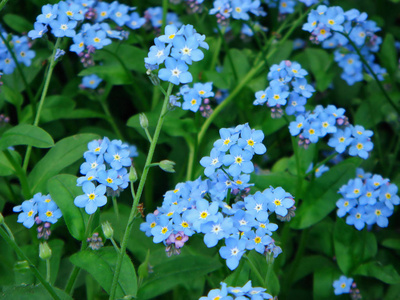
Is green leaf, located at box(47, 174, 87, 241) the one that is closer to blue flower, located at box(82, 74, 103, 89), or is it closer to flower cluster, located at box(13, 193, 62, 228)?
flower cluster, located at box(13, 193, 62, 228)

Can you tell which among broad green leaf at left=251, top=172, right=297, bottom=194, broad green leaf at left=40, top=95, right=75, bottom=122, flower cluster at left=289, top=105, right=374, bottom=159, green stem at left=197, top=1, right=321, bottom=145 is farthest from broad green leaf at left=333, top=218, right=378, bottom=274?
broad green leaf at left=40, top=95, right=75, bottom=122

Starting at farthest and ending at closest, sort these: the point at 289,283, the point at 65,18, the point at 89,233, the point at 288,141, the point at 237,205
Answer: the point at 288,141, the point at 289,283, the point at 65,18, the point at 89,233, the point at 237,205

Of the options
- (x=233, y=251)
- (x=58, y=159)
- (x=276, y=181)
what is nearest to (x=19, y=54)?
(x=58, y=159)

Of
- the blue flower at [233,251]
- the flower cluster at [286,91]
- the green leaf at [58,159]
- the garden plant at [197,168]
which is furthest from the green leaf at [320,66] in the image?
the blue flower at [233,251]

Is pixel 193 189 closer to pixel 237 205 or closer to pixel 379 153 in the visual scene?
pixel 237 205

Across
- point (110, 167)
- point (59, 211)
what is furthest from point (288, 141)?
point (59, 211)

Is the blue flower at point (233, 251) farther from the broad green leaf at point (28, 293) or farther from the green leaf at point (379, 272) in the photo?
the green leaf at point (379, 272)
